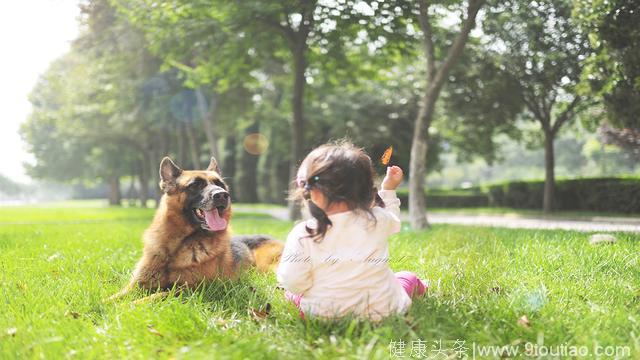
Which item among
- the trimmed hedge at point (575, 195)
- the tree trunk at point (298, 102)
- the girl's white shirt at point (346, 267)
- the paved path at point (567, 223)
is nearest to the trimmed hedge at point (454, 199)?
the trimmed hedge at point (575, 195)

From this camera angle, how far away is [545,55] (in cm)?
1781

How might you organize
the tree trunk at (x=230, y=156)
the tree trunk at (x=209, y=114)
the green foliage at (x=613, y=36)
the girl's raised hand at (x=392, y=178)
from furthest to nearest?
the tree trunk at (x=230, y=156) → the tree trunk at (x=209, y=114) → the green foliage at (x=613, y=36) → the girl's raised hand at (x=392, y=178)

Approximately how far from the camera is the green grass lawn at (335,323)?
9.21ft

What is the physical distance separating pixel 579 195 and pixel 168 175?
21496mm

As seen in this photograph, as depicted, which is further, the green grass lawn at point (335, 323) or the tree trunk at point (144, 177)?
the tree trunk at point (144, 177)

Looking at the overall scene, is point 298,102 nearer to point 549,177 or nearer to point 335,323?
point 335,323

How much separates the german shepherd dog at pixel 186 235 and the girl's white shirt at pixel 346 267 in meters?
1.35

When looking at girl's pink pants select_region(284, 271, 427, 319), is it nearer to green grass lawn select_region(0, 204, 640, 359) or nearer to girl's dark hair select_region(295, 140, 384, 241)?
green grass lawn select_region(0, 204, 640, 359)

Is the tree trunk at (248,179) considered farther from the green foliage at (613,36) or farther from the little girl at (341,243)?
the little girl at (341,243)

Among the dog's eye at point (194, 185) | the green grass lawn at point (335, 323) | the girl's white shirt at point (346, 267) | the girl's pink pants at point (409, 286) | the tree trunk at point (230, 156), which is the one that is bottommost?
the green grass lawn at point (335, 323)

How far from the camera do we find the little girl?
119 inches

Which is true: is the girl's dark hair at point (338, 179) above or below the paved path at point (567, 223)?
above

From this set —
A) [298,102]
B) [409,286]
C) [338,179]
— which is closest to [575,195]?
[298,102]

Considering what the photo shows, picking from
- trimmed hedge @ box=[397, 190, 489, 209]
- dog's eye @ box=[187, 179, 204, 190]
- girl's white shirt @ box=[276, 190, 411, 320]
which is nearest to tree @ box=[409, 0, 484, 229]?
dog's eye @ box=[187, 179, 204, 190]
